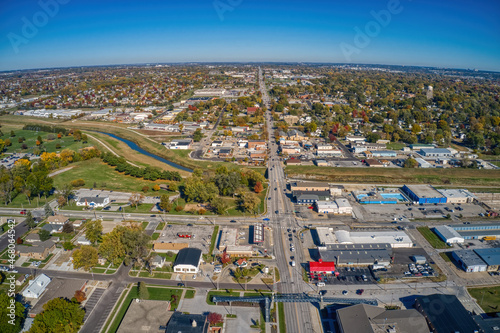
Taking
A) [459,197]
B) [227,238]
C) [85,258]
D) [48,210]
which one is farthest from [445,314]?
[48,210]

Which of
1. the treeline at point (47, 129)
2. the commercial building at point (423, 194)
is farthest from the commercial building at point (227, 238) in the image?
the treeline at point (47, 129)

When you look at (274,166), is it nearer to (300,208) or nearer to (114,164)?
(300,208)

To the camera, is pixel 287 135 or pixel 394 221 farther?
pixel 287 135

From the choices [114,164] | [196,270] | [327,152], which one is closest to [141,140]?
[114,164]

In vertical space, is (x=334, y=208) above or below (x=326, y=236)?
above

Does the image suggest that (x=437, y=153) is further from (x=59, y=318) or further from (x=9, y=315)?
(x=9, y=315)

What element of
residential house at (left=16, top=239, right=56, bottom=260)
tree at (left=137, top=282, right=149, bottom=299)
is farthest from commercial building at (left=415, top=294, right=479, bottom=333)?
residential house at (left=16, top=239, right=56, bottom=260)
